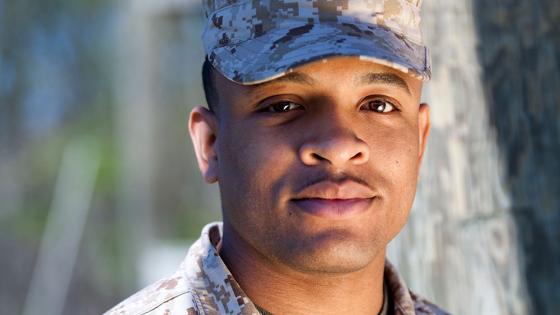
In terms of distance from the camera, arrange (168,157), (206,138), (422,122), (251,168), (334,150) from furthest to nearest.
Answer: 1. (168,157)
2. (422,122)
3. (206,138)
4. (251,168)
5. (334,150)

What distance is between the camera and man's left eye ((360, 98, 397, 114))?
2303 millimetres

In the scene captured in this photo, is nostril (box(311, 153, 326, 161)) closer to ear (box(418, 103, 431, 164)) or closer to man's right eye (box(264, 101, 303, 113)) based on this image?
man's right eye (box(264, 101, 303, 113))

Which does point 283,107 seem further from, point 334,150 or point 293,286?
point 293,286

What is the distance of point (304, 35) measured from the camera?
2254 millimetres

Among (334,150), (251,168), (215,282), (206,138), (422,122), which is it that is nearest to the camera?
(334,150)

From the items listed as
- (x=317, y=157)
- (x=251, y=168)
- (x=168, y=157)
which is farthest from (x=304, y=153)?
(x=168, y=157)

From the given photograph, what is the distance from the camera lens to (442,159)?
310 centimetres

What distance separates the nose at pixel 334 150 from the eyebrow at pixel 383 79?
0.14 meters

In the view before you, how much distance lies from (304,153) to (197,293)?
16.8 inches

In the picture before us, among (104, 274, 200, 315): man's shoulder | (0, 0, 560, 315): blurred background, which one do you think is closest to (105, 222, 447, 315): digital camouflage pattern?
(104, 274, 200, 315): man's shoulder

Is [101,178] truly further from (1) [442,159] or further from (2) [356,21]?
(2) [356,21]

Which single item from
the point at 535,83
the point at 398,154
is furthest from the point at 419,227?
the point at 398,154

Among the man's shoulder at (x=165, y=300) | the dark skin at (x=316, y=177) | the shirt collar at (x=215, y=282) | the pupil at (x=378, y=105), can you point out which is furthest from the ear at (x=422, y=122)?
the man's shoulder at (x=165, y=300)

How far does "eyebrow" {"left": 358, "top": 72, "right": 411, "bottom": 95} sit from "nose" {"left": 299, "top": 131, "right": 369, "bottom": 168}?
0.47 feet
